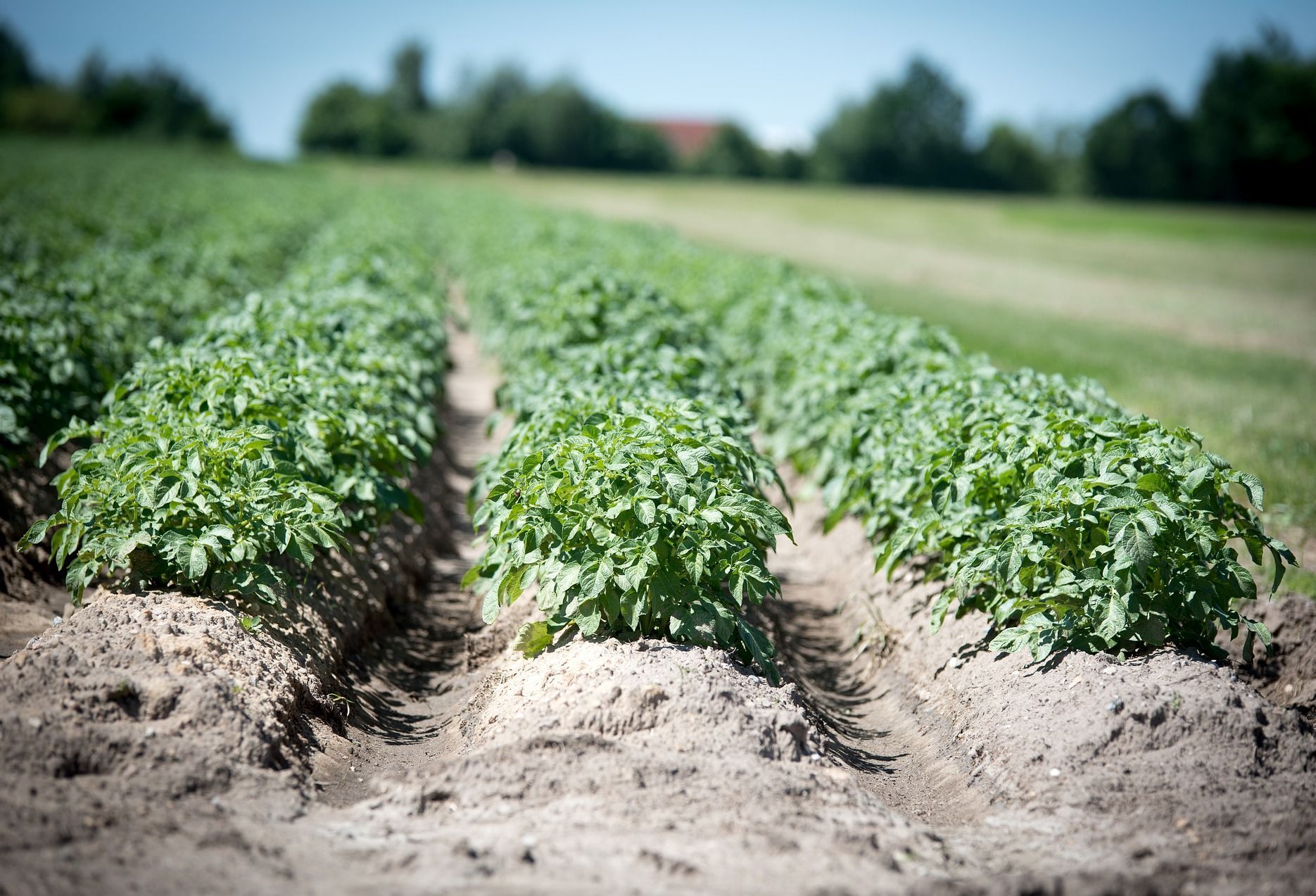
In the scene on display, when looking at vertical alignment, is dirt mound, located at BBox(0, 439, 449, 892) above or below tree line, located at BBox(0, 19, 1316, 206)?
below

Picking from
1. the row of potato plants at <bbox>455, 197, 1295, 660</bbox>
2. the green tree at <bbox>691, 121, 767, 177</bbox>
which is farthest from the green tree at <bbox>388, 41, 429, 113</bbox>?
the row of potato plants at <bbox>455, 197, 1295, 660</bbox>

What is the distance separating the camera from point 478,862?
3.13 m

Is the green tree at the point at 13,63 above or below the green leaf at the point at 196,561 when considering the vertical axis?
above

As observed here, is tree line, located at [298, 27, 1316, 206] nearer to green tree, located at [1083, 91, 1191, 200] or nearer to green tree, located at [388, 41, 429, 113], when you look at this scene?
green tree, located at [1083, 91, 1191, 200]

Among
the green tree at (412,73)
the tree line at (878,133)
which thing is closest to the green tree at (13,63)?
the tree line at (878,133)

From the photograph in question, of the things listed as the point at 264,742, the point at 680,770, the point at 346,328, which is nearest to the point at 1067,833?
the point at 680,770

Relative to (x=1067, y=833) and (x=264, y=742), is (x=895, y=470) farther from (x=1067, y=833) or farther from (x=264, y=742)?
(x=264, y=742)

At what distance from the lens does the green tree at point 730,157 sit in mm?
82375

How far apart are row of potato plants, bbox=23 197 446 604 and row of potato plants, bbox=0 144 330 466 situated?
2.18 ft

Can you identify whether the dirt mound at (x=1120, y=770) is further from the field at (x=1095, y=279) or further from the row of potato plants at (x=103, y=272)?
the row of potato plants at (x=103, y=272)

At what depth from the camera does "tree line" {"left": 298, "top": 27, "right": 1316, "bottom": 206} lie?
6700 centimetres

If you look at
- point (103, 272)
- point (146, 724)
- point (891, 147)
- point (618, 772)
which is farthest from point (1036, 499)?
point (891, 147)

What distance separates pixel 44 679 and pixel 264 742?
2.78ft

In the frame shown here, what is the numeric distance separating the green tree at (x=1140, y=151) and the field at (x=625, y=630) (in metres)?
73.8
